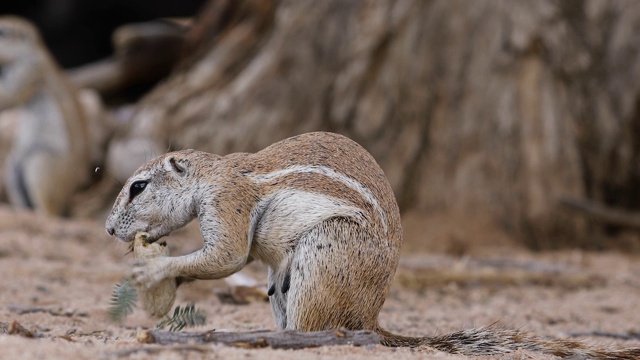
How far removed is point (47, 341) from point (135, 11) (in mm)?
14747

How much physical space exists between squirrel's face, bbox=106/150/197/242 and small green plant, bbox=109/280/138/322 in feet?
1.29

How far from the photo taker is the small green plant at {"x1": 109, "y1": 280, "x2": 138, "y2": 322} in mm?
3475

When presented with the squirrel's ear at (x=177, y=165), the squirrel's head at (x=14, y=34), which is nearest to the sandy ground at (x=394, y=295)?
the squirrel's ear at (x=177, y=165)

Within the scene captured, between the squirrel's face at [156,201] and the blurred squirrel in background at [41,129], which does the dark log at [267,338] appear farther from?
the blurred squirrel in background at [41,129]

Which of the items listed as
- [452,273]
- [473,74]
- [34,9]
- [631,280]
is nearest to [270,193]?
[452,273]

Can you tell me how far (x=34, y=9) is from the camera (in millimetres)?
17625

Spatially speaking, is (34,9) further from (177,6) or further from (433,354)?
(433,354)

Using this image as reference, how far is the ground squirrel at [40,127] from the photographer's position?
36.0ft

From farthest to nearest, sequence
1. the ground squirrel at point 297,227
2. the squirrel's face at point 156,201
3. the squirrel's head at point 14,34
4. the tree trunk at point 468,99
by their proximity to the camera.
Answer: the squirrel's head at point 14,34 → the tree trunk at point 468,99 → the squirrel's face at point 156,201 → the ground squirrel at point 297,227

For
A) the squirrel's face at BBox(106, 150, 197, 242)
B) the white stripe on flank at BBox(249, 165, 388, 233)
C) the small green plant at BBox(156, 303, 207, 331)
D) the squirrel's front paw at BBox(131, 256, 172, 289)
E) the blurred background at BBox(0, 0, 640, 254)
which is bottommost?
the small green plant at BBox(156, 303, 207, 331)

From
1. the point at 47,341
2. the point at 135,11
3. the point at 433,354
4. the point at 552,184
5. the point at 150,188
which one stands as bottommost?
the point at 47,341

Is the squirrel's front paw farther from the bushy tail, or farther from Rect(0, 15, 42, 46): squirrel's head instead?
Rect(0, 15, 42, 46): squirrel's head

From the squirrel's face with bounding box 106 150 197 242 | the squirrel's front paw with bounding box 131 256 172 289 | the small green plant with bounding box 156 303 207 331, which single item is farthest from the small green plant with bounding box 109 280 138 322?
the squirrel's face with bounding box 106 150 197 242

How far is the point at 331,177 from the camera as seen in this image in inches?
150
